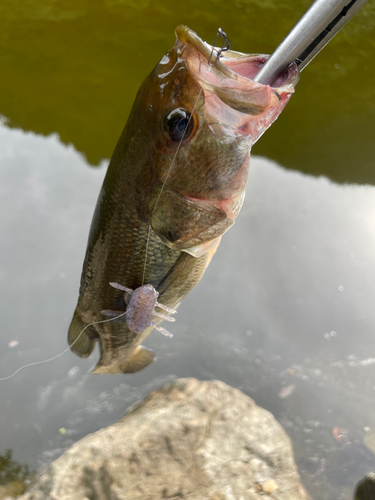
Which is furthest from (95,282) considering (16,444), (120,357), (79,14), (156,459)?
(79,14)

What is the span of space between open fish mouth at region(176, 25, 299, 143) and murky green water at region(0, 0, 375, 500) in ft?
5.83

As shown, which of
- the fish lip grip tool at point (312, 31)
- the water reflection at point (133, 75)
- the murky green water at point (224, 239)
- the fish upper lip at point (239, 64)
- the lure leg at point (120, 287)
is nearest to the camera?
the fish lip grip tool at point (312, 31)

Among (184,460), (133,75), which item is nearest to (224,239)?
(184,460)

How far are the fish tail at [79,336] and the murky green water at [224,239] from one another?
0.66 meters

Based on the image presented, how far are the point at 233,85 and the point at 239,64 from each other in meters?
0.14

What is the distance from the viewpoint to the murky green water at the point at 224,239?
2.23 m

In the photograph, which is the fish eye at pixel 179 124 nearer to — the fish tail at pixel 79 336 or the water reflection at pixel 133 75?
the fish tail at pixel 79 336

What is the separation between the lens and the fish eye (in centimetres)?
96

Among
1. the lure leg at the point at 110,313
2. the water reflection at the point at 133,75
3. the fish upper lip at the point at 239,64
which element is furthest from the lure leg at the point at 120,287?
the water reflection at the point at 133,75

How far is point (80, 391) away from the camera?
7.43ft

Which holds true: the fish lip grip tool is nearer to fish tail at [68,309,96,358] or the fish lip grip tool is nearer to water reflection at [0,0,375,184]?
fish tail at [68,309,96,358]

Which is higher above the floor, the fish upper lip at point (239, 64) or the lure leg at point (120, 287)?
the fish upper lip at point (239, 64)

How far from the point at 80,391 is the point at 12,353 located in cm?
61

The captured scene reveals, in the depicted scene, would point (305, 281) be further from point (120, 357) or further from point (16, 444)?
point (16, 444)
